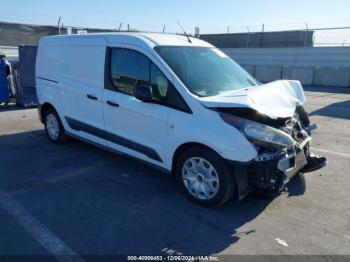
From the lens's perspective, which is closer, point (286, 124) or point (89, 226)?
point (89, 226)

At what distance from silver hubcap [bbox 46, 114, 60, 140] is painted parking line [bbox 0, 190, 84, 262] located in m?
2.31

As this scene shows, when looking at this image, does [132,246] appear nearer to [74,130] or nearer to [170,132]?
[170,132]

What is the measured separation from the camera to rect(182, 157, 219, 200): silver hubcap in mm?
3971

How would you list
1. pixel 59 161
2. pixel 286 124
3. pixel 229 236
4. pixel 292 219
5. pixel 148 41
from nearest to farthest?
1. pixel 229 236
2. pixel 292 219
3. pixel 286 124
4. pixel 148 41
5. pixel 59 161

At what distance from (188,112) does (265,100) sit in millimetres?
911

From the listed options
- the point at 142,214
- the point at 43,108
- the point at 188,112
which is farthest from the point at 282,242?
the point at 43,108

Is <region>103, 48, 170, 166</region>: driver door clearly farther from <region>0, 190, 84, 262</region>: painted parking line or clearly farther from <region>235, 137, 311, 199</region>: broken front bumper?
<region>0, 190, 84, 262</region>: painted parking line

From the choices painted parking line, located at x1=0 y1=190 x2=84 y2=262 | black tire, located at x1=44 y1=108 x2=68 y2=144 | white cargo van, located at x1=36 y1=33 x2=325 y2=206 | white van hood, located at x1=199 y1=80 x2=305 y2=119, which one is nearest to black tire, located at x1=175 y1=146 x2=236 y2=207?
white cargo van, located at x1=36 y1=33 x2=325 y2=206

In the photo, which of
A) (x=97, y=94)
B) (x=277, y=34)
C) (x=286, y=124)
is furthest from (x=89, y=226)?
(x=277, y=34)

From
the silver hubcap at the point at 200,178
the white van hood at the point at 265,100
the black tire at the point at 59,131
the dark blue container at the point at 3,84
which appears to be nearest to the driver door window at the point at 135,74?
the white van hood at the point at 265,100

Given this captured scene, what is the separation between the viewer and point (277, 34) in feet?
82.8

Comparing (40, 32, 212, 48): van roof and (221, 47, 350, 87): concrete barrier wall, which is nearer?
(40, 32, 212, 48): van roof

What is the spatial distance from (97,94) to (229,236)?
9.45 ft

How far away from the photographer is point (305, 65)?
2200cm
